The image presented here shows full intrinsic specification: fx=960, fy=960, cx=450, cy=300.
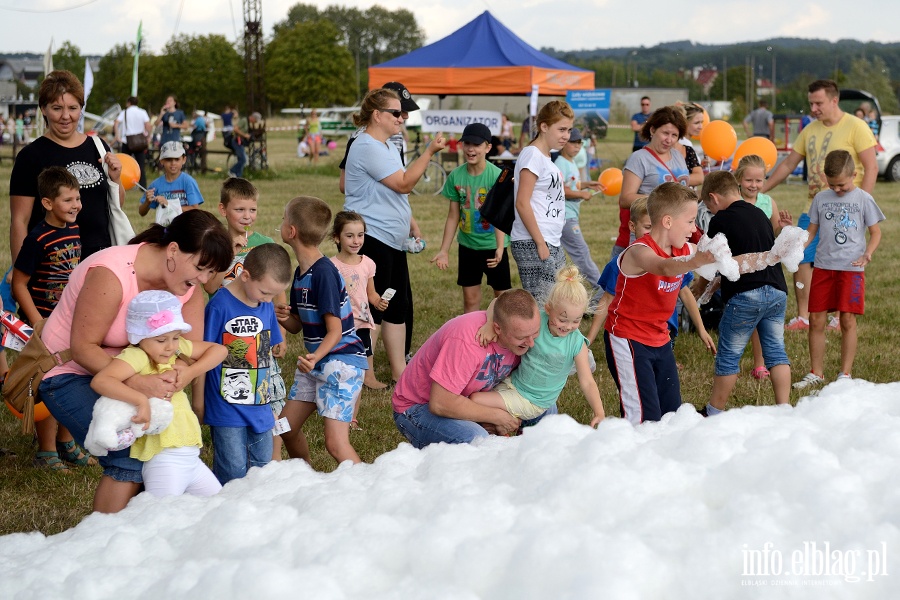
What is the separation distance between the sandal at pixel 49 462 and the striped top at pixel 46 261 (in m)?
0.78

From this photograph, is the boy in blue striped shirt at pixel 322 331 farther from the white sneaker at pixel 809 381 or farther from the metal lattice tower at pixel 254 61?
the metal lattice tower at pixel 254 61

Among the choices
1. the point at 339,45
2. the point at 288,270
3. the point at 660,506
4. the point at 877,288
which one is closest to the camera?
the point at 660,506

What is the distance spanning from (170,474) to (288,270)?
101 cm

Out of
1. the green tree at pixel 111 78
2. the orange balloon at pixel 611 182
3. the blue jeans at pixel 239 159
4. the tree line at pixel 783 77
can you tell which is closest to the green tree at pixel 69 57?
the green tree at pixel 111 78

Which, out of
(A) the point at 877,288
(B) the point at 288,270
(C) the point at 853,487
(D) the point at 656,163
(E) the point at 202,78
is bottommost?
(A) the point at 877,288

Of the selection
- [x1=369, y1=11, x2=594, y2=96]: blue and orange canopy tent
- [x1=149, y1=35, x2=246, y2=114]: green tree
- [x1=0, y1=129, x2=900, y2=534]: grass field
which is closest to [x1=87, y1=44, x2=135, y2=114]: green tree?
[x1=149, y1=35, x2=246, y2=114]: green tree

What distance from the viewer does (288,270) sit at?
13.5ft

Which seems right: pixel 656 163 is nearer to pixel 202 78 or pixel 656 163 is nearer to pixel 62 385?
pixel 62 385

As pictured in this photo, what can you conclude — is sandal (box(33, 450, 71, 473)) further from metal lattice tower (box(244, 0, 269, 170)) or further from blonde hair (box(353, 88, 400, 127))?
metal lattice tower (box(244, 0, 269, 170))

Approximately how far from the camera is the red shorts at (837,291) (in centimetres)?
657

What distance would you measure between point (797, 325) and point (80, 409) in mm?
6382

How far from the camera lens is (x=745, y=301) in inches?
224

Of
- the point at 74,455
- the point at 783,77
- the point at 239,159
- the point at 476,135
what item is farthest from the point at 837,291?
the point at 783,77

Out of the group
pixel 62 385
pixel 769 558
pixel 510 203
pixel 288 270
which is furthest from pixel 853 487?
pixel 510 203
